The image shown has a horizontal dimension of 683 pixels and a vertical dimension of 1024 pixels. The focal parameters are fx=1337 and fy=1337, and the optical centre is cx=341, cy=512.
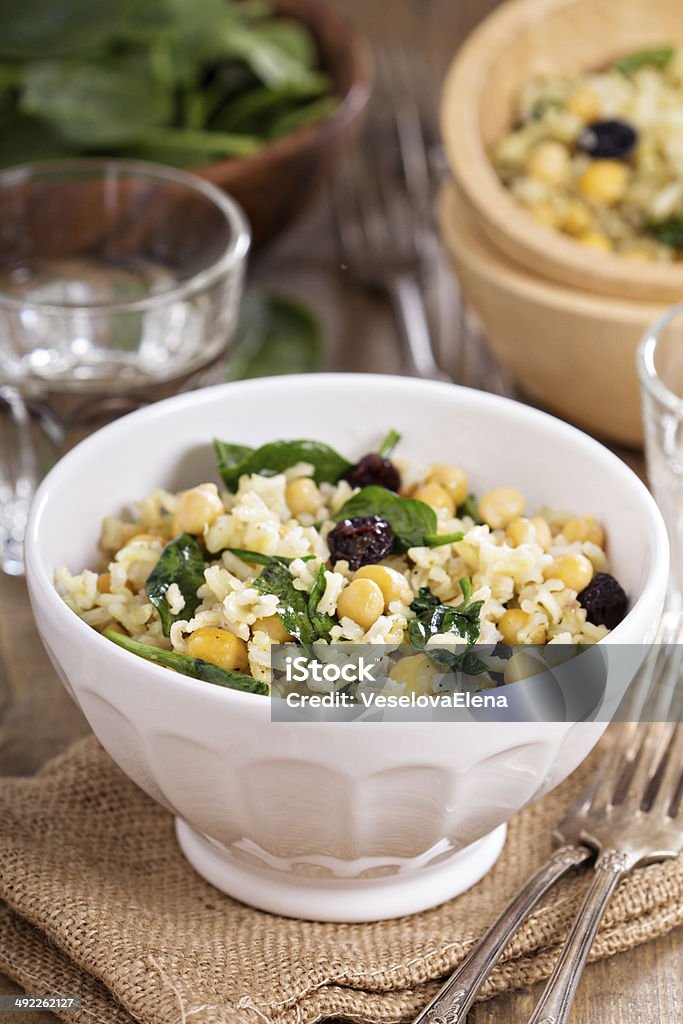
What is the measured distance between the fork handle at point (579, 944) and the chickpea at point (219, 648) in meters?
0.27

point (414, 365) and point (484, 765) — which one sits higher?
point (484, 765)

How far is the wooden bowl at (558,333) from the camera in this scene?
132 centimetres

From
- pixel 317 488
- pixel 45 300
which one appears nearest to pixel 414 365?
pixel 45 300

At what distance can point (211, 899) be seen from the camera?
3.07 ft

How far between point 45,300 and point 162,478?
1.99 ft

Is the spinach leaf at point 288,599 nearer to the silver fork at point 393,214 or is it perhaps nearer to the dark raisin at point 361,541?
the dark raisin at point 361,541

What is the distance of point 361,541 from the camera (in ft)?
3.01

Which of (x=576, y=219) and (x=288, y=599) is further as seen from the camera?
(x=576, y=219)

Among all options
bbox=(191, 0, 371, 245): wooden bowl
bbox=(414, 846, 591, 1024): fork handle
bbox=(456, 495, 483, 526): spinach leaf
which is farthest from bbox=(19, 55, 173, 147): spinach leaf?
bbox=(414, 846, 591, 1024): fork handle

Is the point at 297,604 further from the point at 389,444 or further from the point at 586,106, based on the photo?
the point at 586,106

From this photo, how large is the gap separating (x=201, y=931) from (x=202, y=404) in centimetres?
38

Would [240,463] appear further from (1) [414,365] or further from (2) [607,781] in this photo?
(1) [414,365]

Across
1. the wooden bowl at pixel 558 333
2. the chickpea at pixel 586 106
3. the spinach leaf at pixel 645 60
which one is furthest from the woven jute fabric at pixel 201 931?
the spinach leaf at pixel 645 60

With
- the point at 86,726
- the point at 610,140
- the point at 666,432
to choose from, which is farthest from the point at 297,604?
the point at 610,140
